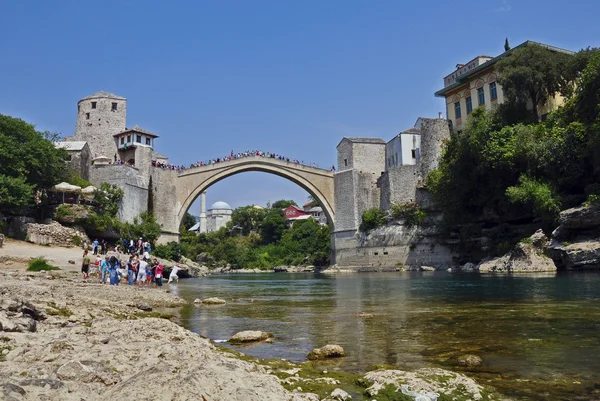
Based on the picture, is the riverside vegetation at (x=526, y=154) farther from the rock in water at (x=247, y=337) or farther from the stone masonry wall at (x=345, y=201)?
the rock in water at (x=247, y=337)

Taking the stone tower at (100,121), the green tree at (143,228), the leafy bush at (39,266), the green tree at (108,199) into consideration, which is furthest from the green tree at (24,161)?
the stone tower at (100,121)

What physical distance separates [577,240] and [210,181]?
91.7ft

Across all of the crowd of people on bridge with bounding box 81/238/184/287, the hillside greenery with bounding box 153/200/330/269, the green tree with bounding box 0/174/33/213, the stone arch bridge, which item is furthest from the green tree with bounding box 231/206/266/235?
the green tree with bounding box 0/174/33/213

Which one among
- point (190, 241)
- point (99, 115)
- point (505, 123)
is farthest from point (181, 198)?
point (190, 241)

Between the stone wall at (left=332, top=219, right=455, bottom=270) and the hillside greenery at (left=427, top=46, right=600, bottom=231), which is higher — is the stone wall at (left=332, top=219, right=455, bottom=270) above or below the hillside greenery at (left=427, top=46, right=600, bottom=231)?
below

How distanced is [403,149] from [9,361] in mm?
41777

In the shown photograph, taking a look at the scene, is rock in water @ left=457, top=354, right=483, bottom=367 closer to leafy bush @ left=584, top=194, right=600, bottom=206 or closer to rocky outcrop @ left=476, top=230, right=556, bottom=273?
leafy bush @ left=584, top=194, right=600, bottom=206

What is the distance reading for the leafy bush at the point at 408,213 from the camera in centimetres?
4019

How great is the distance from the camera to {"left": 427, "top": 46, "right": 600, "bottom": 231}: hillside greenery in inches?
1001

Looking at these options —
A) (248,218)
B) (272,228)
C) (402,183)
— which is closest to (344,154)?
(402,183)

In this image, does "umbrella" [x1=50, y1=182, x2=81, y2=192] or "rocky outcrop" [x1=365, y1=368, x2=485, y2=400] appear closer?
"rocky outcrop" [x1=365, y1=368, x2=485, y2=400]

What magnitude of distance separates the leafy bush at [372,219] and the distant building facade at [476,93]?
9.18m

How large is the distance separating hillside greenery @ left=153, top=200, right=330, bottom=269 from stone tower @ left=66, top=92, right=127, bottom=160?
15026 mm

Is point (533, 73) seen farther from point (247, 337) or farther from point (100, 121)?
point (100, 121)
